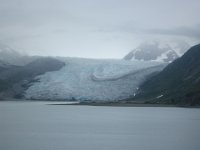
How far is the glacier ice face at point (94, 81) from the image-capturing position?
285 ft

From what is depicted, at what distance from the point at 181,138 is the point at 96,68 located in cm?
5847

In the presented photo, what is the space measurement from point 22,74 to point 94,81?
75.2 ft

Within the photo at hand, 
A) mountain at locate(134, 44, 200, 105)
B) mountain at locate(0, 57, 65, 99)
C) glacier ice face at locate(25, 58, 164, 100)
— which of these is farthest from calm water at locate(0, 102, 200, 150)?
mountain at locate(0, 57, 65, 99)

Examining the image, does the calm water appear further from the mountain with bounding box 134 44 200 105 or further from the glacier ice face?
the glacier ice face

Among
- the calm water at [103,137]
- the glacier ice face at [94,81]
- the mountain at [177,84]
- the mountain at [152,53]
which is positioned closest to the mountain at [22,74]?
the glacier ice face at [94,81]

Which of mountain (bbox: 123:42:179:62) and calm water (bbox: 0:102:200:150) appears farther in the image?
mountain (bbox: 123:42:179:62)

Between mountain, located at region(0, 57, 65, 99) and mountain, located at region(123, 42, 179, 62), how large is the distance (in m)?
37.6

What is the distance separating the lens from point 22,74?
105 meters

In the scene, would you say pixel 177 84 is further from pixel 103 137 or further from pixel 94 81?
pixel 103 137

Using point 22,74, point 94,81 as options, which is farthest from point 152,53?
point 94,81

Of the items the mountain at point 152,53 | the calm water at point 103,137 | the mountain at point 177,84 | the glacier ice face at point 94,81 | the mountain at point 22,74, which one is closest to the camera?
the calm water at point 103,137

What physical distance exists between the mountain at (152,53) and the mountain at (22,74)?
123 feet

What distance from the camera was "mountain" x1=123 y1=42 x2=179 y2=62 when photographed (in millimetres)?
135750

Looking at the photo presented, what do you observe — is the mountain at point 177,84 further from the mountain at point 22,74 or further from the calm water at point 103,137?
the calm water at point 103,137
